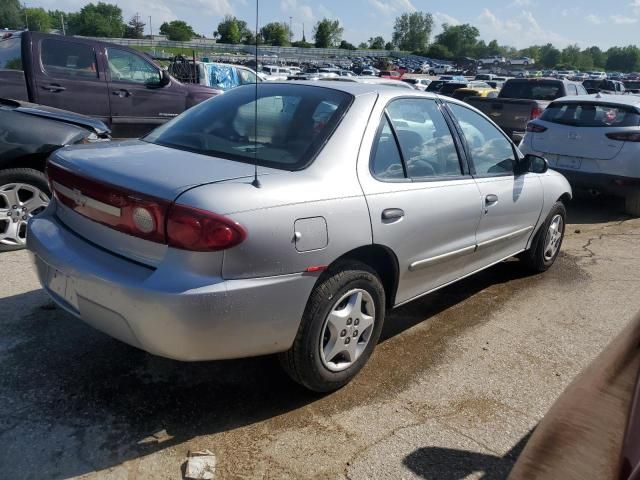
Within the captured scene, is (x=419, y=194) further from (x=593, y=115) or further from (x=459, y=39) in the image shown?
(x=459, y=39)

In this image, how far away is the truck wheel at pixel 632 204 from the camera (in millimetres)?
7441

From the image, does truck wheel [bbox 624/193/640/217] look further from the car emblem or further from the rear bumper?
the car emblem

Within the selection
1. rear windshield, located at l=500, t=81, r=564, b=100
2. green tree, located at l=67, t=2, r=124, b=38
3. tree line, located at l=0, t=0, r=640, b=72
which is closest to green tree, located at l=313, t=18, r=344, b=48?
tree line, located at l=0, t=0, r=640, b=72

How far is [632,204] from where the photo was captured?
7.63 m

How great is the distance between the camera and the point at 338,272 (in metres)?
2.83

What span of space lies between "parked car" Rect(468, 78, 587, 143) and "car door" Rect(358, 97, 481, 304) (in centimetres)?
701

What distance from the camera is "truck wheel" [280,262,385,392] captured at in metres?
2.76

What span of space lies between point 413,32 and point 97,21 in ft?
254

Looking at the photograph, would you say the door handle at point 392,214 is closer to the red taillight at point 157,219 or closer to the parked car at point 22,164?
the red taillight at point 157,219

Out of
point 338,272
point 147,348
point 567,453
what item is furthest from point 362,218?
point 567,453

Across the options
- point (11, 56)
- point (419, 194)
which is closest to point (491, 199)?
point (419, 194)

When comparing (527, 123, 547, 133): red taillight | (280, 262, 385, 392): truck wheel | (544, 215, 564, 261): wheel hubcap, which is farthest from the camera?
(527, 123, 547, 133): red taillight

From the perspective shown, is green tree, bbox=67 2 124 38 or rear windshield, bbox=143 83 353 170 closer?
rear windshield, bbox=143 83 353 170

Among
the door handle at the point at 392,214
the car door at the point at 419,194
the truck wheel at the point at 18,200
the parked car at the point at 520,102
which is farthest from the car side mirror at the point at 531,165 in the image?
the parked car at the point at 520,102
